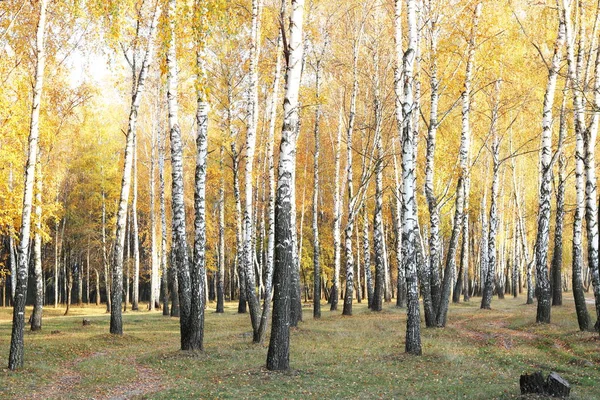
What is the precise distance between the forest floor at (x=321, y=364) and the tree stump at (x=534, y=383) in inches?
9.5

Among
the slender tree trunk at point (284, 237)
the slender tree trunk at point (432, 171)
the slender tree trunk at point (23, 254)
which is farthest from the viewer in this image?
the slender tree trunk at point (432, 171)

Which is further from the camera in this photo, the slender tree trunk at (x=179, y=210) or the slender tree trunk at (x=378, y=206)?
the slender tree trunk at (x=378, y=206)

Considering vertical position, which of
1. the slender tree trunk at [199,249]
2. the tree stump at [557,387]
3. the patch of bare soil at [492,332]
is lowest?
the patch of bare soil at [492,332]

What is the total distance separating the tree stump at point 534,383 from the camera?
7.91m

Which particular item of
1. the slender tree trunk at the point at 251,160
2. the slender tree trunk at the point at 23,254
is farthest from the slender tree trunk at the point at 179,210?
the slender tree trunk at the point at 23,254

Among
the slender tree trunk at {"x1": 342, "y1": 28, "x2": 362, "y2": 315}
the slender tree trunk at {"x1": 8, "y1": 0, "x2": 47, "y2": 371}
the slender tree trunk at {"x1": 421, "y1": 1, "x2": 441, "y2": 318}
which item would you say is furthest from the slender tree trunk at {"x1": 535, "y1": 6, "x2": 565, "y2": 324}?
the slender tree trunk at {"x1": 8, "y1": 0, "x2": 47, "y2": 371}

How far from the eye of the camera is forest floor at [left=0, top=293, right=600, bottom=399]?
893 cm

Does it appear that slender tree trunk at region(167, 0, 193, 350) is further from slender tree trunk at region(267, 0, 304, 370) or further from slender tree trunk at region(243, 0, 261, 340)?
slender tree trunk at region(267, 0, 304, 370)

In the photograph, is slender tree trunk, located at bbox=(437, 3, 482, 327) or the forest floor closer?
the forest floor

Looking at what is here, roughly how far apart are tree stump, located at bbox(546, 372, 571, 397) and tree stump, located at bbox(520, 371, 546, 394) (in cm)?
8

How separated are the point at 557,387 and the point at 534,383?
32cm

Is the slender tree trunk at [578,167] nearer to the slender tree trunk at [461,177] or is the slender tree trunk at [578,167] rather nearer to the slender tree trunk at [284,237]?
the slender tree trunk at [461,177]

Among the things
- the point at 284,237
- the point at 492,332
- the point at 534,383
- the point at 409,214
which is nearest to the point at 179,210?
the point at 284,237

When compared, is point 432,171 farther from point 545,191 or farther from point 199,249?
point 199,249
